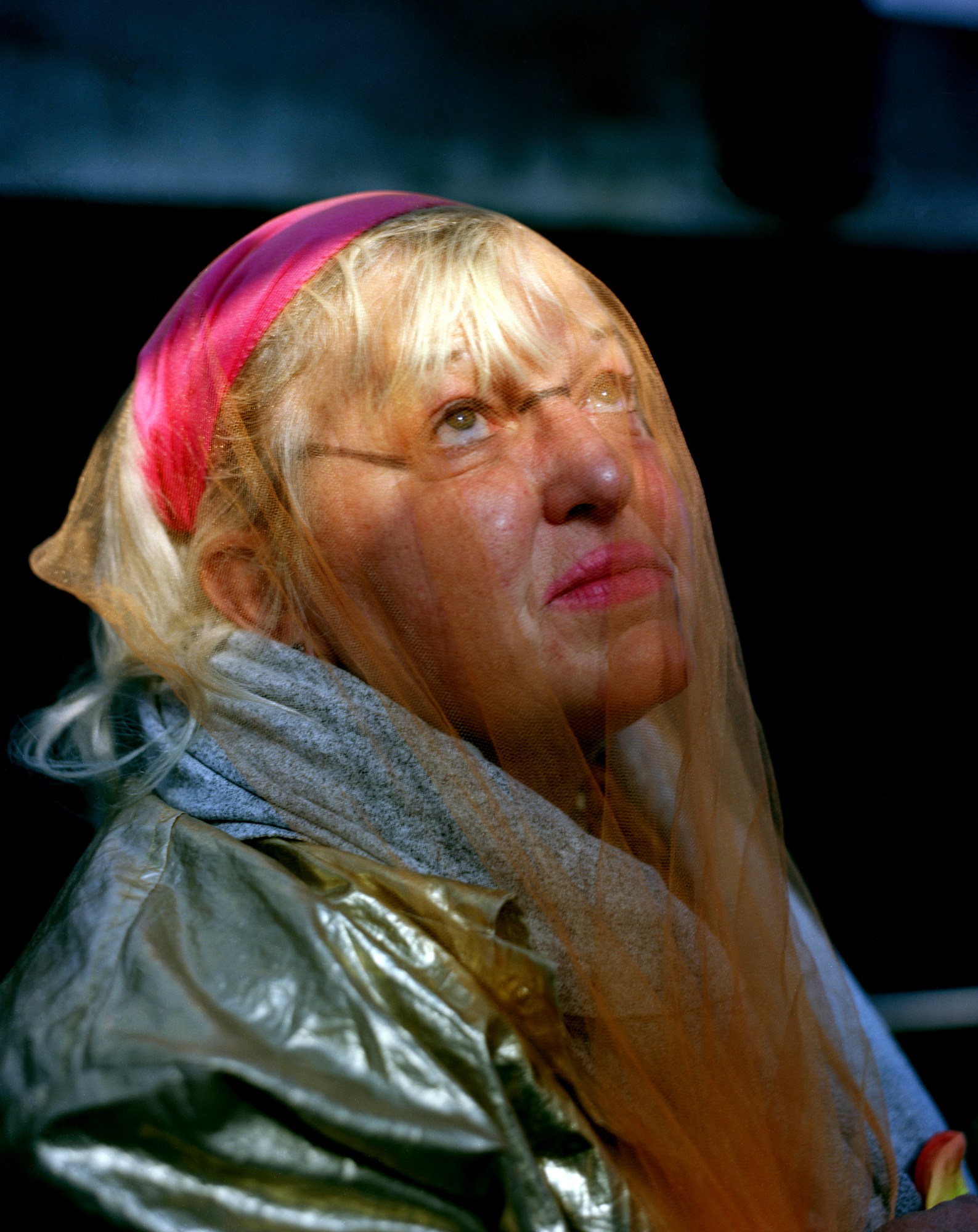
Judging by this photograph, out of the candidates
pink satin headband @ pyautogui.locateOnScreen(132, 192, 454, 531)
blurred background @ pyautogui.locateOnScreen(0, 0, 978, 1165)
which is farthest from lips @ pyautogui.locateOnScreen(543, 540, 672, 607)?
blurred background @ pyautogui.locateOnScreen(0, 0, 978, 1165)

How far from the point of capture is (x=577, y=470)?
87 cm

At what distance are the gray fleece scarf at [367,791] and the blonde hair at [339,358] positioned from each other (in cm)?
5

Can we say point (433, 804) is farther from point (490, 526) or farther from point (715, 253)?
point (715, 253)

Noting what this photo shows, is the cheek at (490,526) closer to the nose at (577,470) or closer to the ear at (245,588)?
the nose at (577,470)

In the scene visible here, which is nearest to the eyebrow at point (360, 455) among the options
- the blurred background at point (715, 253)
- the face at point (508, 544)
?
the face at point (508, 544)

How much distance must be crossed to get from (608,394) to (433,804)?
0.42m

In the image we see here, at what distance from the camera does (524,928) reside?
782 mm

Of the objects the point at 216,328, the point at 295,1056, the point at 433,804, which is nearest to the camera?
the point at 295,1056

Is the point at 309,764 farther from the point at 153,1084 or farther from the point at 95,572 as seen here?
the point at 95,572

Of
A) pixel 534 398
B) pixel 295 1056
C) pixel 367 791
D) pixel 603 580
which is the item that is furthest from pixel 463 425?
pixel 295 1056

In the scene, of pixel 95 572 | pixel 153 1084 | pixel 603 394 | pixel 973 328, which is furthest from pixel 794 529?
pixel 153 1084

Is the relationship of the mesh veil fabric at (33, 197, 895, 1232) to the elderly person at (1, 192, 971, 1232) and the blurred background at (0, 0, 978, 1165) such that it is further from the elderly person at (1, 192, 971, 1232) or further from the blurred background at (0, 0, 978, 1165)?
the blurred background at (0, 0, 978, 1165)

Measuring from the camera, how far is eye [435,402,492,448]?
2.90 feet

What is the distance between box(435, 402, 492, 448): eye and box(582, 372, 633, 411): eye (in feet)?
0.32
